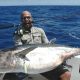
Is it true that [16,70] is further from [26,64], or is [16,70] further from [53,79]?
[53,79]

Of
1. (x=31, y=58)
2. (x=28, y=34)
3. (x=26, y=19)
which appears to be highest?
(x=26, y=19)

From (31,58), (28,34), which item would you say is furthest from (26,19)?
(31,58)

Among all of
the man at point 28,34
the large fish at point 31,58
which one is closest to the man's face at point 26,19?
the man at point 28,34

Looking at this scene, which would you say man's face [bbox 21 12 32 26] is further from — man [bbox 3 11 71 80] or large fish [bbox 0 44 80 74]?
large fish [bbox 0 44 80 74]

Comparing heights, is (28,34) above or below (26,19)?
below

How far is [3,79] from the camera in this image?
17.0 feet

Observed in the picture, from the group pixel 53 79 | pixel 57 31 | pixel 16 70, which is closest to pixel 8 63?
pixel 16 70

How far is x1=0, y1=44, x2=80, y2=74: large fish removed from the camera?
4547mm

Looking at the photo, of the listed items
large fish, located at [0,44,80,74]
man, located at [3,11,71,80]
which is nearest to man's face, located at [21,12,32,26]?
man, located at [3,11,71,80]

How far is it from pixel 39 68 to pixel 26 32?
42.7 inches

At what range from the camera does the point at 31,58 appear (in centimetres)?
→ 460

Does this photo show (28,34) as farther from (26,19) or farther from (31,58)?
(31,58)

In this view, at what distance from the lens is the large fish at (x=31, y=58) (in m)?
4.55

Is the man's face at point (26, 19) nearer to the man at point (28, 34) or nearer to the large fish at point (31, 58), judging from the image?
the man at point (28, 34)
